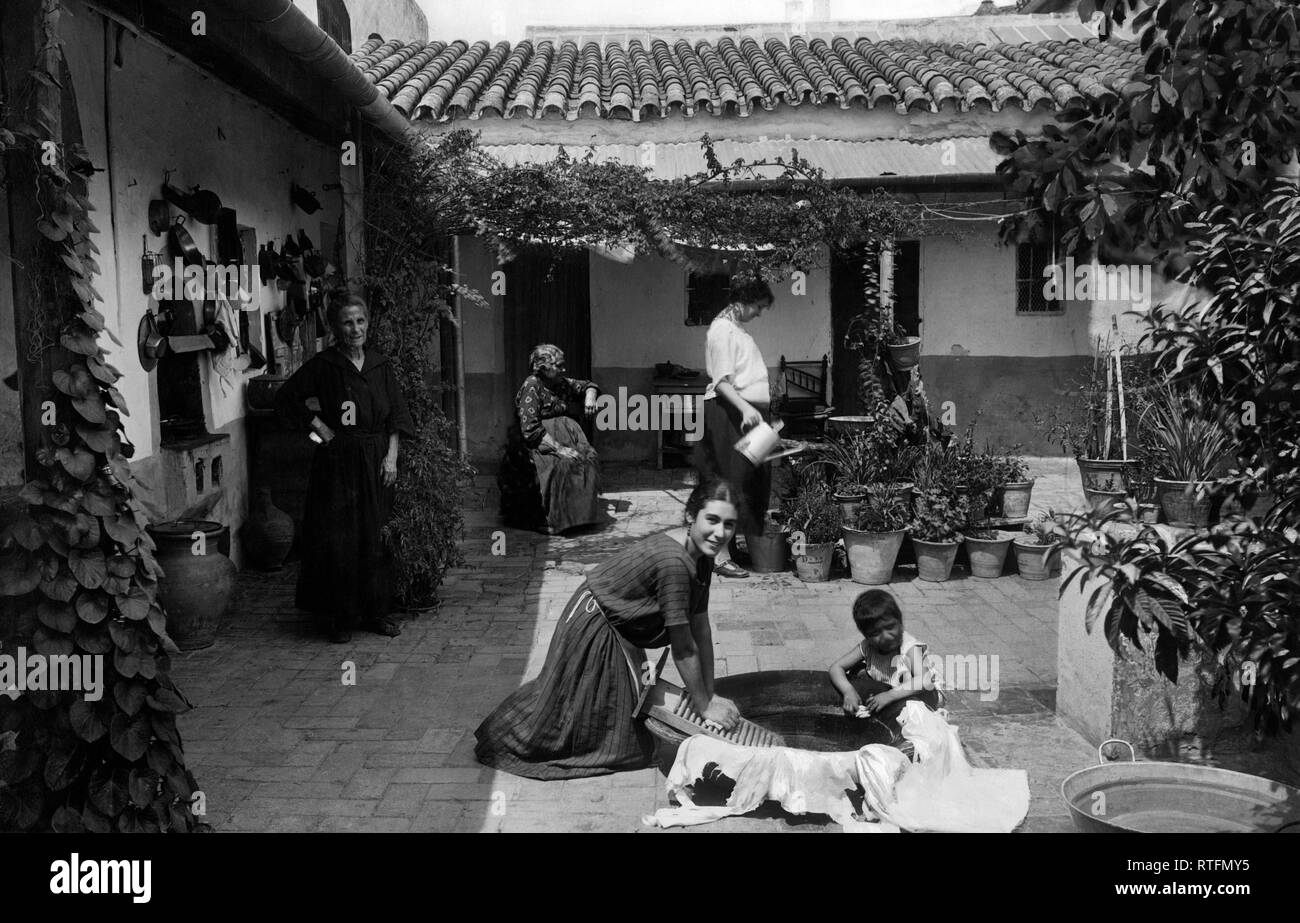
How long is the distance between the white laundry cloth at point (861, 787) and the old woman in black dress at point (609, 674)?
10.2 inches

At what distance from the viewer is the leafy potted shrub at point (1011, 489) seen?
7762 mm

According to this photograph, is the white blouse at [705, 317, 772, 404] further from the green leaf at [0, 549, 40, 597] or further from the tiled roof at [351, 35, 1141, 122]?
the tiled roof at [351, 35, 1141, 122]

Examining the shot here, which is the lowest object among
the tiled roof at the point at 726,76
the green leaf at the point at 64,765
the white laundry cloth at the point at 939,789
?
the white laundry cloth at the point at 939,789

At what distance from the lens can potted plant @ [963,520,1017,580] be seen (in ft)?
23.9

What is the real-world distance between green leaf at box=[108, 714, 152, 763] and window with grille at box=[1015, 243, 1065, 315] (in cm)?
1097

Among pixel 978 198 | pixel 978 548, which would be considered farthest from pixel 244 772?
pixel 978 198

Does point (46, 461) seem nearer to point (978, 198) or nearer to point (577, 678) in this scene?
point (577, 678)

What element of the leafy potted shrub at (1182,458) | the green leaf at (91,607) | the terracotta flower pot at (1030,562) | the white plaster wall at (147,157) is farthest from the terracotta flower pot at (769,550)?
the green leaf at (91,607)

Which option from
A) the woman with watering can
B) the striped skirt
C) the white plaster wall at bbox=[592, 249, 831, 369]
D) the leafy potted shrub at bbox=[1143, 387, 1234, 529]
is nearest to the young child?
the striped skirt

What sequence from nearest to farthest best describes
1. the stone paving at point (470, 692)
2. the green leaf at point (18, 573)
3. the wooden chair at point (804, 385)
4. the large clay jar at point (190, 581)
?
the green leaf at point (18, 573) < the stone paving at point (470, 692) < the large clay jar at point (190, 581) < the wooden chair at point (804, 385)

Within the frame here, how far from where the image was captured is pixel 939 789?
3865 millimetres

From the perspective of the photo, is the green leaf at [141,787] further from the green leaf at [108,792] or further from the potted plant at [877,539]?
the potted plant at [877,539]

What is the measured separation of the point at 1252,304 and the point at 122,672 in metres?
3.36

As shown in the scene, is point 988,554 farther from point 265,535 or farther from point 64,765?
point 64,765
